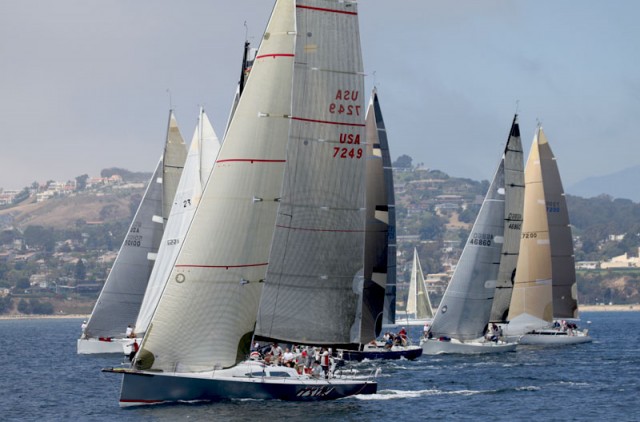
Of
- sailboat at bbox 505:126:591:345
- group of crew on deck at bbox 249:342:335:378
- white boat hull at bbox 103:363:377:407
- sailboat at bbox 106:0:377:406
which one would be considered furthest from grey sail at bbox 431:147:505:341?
sailboat at bbox 106:0:377:406

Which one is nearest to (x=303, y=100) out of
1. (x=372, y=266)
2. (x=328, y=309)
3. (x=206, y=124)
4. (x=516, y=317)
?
(x=328, y=309)

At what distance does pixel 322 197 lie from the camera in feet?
127

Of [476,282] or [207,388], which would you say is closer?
[207,388]

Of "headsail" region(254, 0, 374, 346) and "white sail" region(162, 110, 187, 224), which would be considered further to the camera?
"white sail" region(162, 110, 187, 224)

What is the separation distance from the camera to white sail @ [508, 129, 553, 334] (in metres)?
74.9

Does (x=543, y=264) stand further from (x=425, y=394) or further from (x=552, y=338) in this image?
(x=425, y=394)

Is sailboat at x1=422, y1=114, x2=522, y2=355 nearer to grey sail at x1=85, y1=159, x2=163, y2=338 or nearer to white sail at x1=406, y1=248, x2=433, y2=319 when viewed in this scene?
grey sail at x1=85, y1=159, x2=163, y2=338

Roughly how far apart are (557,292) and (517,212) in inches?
520

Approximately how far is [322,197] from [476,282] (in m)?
28.7

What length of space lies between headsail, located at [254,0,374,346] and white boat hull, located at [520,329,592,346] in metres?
38.8

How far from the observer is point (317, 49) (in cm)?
3791

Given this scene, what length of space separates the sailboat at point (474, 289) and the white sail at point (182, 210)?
15462 mm

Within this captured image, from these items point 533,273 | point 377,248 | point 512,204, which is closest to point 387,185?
point 512,204

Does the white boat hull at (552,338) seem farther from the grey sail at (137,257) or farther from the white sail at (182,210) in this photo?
the white sail at (182,210)
